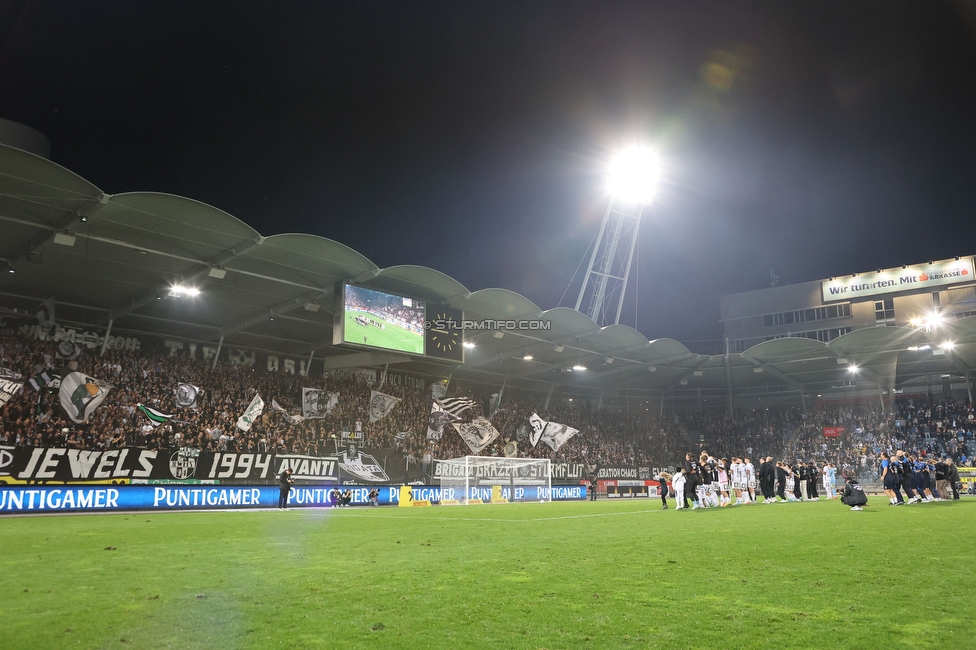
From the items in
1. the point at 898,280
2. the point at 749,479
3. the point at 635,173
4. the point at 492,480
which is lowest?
the point at 492,480

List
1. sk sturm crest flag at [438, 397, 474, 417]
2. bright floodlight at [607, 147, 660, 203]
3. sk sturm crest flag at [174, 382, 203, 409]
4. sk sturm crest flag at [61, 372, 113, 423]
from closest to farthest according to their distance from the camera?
sk sturm crest flag at [61, 372, 113, 423] → sk sturm crest flag at [174, 382, 203, 409] → sk sturm crest flag at [438, 397, 474, 417] → bright floodlight at [607, 147, 660, 203]

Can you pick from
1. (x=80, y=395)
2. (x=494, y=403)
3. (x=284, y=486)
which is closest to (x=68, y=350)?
(x=80, y=395)

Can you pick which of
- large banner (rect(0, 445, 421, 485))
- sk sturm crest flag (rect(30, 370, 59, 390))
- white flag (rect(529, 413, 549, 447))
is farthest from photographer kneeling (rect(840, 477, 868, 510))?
sk sturm crest flag (rect(30, 370, 59, 390))

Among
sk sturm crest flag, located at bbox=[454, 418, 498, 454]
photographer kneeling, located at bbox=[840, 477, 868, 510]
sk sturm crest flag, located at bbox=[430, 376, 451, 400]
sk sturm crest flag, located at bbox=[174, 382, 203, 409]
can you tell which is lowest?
photographer kneeling, located at bbox=[840, 477, 868, 510]

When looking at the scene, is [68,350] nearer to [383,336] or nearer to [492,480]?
[383,336]

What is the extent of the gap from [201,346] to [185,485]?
11.1m

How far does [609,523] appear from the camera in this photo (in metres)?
16.2

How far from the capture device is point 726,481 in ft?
Answer: 90.1

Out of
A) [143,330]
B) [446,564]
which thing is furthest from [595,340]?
[446,564]

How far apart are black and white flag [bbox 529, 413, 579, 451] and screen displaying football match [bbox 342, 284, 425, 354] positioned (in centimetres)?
1422

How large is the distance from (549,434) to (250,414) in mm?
18916

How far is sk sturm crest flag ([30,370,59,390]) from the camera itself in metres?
26.6

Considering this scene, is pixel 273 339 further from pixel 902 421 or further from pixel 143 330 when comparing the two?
pixel 902 421

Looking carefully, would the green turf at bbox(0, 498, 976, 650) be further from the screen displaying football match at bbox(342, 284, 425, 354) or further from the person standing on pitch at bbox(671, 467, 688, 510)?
the screen displaying football match at bbox(342, 284, 425, 354)
